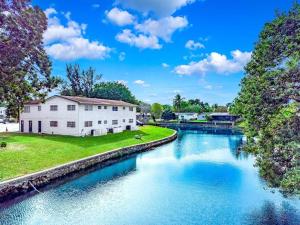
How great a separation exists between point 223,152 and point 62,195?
1210 inches

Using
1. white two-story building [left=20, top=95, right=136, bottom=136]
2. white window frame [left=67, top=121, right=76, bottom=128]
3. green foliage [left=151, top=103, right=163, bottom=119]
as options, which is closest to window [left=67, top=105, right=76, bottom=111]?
white two-story building [left=20, top=95, right=136, bottom=136]

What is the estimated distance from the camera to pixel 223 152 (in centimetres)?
4709

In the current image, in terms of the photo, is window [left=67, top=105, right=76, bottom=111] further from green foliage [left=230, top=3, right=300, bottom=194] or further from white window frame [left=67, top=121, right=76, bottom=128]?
green foliage [left=230, top=3, right=300, bottom=194]

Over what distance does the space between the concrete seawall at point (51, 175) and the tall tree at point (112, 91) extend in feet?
144

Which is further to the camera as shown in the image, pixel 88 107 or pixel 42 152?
pixel 88 107

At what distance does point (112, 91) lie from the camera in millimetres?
84688

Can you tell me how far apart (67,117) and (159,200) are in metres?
29.4

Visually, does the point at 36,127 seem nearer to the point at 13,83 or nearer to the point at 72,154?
the point at 72,154

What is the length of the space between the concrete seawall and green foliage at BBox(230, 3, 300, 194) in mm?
17160

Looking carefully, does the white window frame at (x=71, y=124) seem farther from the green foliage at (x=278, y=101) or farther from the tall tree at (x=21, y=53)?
the green foliage at (x=278, y=101)

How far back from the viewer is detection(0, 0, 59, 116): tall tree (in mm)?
14484

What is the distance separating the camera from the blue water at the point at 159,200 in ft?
Answer: 59.2

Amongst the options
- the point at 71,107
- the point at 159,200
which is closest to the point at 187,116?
the point at 71,107

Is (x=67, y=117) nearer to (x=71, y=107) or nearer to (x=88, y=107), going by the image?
(x=71, y=107)
